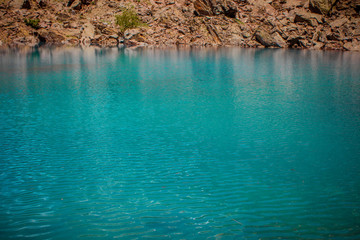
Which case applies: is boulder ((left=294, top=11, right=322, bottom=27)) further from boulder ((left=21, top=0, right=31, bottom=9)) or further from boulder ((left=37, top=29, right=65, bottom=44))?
boulder ((left=21, top=0, right=31, bottom=9))

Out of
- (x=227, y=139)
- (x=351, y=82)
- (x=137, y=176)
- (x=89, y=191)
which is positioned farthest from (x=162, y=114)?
(x=351, y=82)

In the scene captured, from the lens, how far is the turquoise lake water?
702 cm

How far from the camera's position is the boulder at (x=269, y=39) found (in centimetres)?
8369

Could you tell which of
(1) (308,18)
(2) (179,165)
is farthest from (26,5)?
(2) (179,165)

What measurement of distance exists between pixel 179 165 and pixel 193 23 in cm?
9246

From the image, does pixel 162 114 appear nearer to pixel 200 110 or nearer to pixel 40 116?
pixel 200 110

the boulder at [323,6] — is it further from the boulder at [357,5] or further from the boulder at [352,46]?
the boulder at [352,46]

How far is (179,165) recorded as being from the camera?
10352 millimetres

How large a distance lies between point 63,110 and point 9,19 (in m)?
88.4

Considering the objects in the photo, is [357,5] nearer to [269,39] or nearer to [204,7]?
[269,39]

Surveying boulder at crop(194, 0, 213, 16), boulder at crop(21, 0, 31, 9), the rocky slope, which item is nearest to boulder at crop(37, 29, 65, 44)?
the rocky slope

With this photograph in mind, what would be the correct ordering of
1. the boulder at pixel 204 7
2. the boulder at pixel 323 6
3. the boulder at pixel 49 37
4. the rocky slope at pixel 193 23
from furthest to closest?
the boulder at pixel 204 7, the boulder at pixel 49 37, the boulder at pixel 323 6, the rocky slope at pixel 193 23

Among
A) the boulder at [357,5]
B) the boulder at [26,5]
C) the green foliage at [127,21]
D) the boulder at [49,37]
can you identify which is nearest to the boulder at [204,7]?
the green foliage at [127,21]

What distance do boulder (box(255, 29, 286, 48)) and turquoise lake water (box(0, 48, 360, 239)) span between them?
68.8 m
